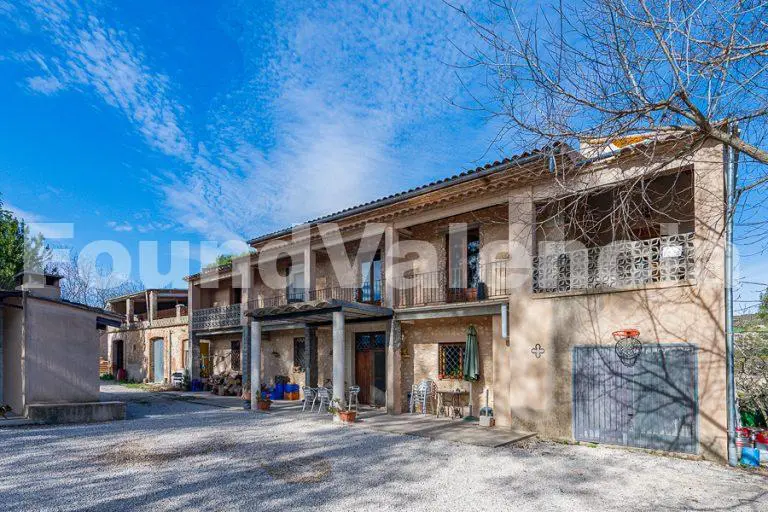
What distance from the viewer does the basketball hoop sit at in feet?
27.9

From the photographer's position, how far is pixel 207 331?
20266 mm

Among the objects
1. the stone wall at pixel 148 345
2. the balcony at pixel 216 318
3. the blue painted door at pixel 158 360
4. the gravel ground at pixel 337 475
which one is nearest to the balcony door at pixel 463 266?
the gravel ground at pixel 337 475

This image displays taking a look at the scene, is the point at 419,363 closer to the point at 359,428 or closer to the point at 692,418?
the point at 359,428

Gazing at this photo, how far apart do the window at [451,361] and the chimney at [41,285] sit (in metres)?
10.2

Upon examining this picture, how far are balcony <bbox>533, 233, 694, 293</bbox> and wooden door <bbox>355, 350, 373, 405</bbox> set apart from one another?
635 cm

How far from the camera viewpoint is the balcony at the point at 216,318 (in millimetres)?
19266

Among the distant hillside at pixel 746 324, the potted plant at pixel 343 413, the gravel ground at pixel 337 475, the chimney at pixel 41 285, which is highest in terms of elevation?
the chimney at pixel 41 285

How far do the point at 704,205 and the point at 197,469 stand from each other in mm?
9084

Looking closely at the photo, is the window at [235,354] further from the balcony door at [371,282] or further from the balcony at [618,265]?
the balcony at [618,265]

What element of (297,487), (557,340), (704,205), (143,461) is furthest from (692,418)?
(143,461)

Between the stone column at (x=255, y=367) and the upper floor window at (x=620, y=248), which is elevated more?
the upper floor window at (x=620, y=248)

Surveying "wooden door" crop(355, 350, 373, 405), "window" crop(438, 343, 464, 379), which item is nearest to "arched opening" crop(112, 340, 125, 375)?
"wooden door" crop(355, 350, 373, 405)

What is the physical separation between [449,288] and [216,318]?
11359 mm

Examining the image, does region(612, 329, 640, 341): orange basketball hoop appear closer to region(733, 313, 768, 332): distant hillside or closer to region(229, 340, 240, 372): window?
region(733, 313, 768, 332): distant hillside
